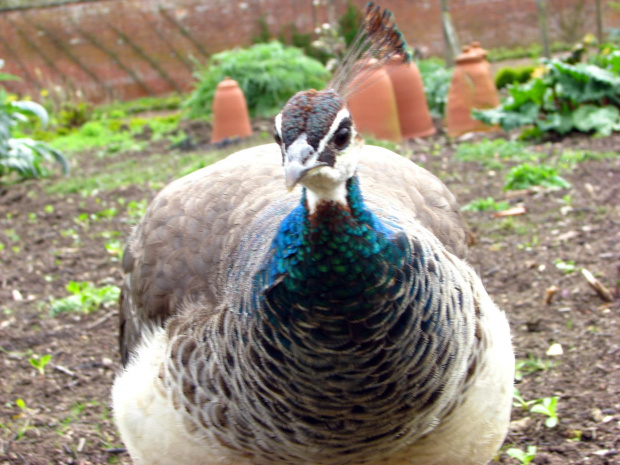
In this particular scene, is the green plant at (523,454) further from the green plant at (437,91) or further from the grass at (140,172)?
the green plant at (437,91)

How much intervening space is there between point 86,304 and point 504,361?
116 inches

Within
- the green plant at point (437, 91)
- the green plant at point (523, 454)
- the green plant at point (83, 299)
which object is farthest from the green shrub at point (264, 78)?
the green plant at point (523, 454)

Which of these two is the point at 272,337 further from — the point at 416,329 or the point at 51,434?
the point at 51,434

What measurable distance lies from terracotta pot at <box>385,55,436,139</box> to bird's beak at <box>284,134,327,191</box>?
7165mm

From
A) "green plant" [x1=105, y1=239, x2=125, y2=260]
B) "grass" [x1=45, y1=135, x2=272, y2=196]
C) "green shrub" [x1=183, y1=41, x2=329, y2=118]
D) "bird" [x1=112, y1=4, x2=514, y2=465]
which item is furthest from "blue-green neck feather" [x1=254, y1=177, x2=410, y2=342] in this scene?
"green shrub" [x1=183, y1=41, x2=329, y2=118]

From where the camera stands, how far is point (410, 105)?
348 inches

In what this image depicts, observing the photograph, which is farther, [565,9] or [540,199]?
[565,9]

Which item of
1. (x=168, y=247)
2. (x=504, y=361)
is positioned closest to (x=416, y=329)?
(x=504, y=361)

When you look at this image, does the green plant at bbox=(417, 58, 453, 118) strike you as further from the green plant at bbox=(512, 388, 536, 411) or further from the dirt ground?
the green plant at bbox=(512, 388, 536, 411)

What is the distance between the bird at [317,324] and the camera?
6.29 ft

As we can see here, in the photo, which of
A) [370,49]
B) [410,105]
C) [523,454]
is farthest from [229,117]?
[370,49]

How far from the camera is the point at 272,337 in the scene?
6.72 ft

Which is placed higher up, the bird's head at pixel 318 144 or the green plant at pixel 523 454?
the bird's head at pixel 318 144

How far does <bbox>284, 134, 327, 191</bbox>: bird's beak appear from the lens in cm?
173
